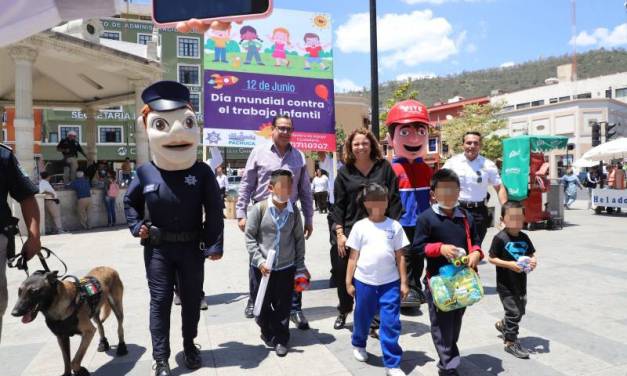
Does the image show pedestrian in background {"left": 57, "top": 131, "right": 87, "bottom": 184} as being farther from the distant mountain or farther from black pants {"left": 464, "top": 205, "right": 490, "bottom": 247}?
the distant mountain

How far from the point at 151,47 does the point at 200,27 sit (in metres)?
15.0

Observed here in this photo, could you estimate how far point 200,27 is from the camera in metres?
2.29

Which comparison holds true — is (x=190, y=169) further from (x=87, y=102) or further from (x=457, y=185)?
(x=87, y=102)

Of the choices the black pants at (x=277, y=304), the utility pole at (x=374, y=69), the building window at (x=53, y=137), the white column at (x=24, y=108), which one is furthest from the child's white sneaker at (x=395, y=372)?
the building window at (x=53, y=137)

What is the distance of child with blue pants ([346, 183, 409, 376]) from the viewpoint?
10.7ft

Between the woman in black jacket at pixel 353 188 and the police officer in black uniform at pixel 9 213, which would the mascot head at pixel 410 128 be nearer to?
the woman in black jacket at pixel 353 188

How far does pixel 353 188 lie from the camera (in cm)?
402

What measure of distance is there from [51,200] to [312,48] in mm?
8192

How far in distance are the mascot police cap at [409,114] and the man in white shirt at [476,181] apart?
0.95m

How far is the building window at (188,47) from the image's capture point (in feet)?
132

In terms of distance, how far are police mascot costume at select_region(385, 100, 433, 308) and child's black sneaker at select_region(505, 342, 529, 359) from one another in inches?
41.3

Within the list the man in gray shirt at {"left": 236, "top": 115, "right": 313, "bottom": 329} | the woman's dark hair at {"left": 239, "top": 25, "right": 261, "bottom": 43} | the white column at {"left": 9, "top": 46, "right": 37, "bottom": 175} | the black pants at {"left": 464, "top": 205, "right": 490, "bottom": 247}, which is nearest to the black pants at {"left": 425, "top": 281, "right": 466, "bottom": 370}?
the man in gray shirt at {"left": 236, "top": 115, "right": 313, "bottom": 329}

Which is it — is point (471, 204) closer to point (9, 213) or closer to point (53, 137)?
point (9, 213)

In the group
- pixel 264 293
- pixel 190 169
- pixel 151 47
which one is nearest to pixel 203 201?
pixel 190 169
